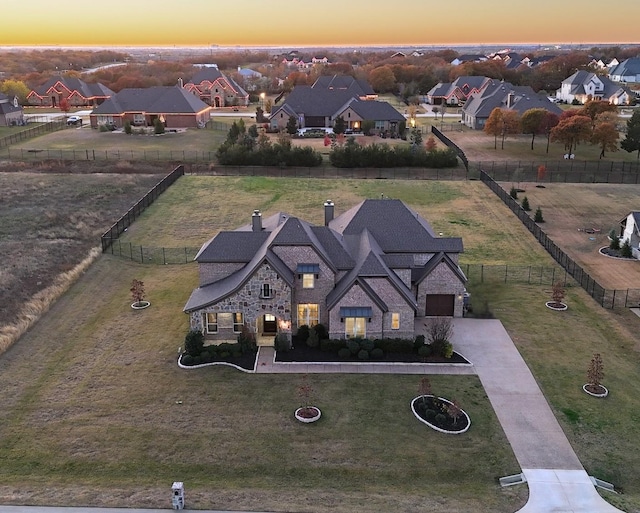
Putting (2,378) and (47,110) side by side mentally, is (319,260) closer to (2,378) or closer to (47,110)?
(2,378)

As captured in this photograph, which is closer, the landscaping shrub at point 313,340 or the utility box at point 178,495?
the utility box at point 178,495

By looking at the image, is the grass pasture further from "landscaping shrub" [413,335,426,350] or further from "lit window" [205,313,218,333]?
"landscaping shrub" [413,335,426,350]

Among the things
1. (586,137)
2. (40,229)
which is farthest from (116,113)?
(586,137)

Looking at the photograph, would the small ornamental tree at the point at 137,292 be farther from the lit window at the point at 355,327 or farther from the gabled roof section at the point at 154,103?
the gabled roof section at the point at 154,103

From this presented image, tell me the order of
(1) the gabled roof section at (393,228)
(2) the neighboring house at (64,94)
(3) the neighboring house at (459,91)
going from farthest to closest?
(3) the neighboring house at (459,91)
(2) the neighboring house at (64,94)
(1) the gabled roof section at (393,228)

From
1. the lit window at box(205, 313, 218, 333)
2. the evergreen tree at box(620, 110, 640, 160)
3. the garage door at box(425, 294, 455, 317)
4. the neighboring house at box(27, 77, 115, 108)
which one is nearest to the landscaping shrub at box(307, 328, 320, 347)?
the lit window at box(205, 313, 218, 333)

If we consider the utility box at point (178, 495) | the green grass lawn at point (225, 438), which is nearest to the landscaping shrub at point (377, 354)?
the green grass lawn at point (225, 438)
